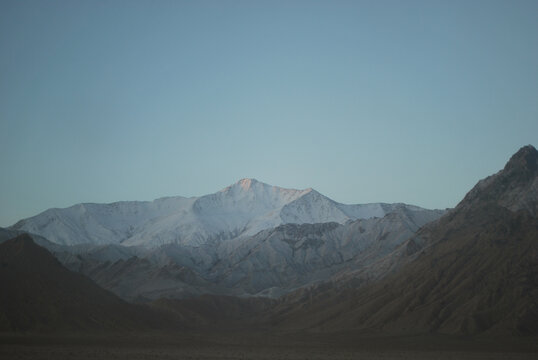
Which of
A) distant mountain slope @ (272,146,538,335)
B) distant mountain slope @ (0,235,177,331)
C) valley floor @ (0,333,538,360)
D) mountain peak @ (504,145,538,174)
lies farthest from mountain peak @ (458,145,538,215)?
distant mountain slope @ (0,235,177,331)

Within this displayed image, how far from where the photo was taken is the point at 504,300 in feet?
317

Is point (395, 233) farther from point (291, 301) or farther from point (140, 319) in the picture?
point (140, 319)

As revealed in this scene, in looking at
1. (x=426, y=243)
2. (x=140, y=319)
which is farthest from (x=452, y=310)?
(x=140, y=319)

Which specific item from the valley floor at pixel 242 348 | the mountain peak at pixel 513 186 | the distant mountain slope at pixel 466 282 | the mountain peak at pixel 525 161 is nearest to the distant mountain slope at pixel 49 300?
the valley floor at pixel 242 348

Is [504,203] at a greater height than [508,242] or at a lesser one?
greater

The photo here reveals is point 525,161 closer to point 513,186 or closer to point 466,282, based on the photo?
point 513,186

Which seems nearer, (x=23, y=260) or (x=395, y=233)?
(x=23, y=260)

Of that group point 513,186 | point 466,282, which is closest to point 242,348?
point 466,282

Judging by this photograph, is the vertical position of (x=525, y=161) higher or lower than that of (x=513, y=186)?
higher

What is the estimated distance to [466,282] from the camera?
352 feet

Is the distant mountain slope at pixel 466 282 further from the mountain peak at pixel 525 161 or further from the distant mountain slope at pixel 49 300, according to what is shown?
the distant mountain slope at pixel 49 300

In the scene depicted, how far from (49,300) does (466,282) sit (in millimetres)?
70876

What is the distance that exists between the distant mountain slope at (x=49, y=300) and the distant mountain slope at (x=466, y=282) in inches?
1603

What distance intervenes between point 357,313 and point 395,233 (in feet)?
272
